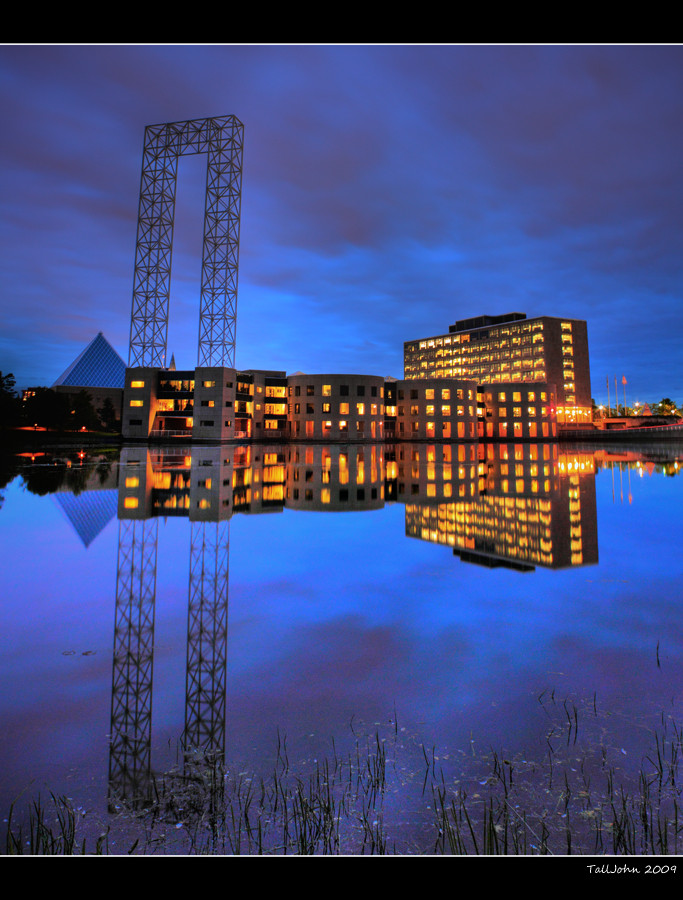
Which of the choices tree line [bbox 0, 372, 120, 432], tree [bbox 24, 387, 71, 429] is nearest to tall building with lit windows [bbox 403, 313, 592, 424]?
tree line [bbox 0, 372, 120, 432]

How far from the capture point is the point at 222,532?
11.9 meters

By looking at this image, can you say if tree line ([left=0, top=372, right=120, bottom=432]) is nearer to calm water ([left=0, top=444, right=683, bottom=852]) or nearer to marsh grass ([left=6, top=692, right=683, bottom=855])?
→ calm water ([left=0, top=444, right=683, bottom=852])

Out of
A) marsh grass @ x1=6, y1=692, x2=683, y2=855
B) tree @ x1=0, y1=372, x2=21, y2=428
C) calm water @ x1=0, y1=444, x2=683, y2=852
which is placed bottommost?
marsh grass @ x1=6, y1=692, x2=683, y2=855

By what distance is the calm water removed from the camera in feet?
12.4

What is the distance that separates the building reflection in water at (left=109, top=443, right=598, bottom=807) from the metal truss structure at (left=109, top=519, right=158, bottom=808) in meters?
0.01

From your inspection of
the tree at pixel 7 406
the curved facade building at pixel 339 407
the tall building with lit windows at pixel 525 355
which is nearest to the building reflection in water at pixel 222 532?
the tree at pixel 7 406

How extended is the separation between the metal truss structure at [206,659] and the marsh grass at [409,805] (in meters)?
0.15

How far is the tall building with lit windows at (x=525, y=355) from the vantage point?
154m

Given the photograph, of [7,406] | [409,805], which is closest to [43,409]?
[7,406]

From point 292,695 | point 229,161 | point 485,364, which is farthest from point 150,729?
point 485,364

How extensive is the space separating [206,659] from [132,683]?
715mm

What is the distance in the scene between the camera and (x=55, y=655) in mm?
5215

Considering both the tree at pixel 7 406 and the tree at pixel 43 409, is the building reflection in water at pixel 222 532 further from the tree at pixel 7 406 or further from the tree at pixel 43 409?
the tree at pixel 43 409

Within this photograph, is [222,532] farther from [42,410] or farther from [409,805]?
[42,410]
